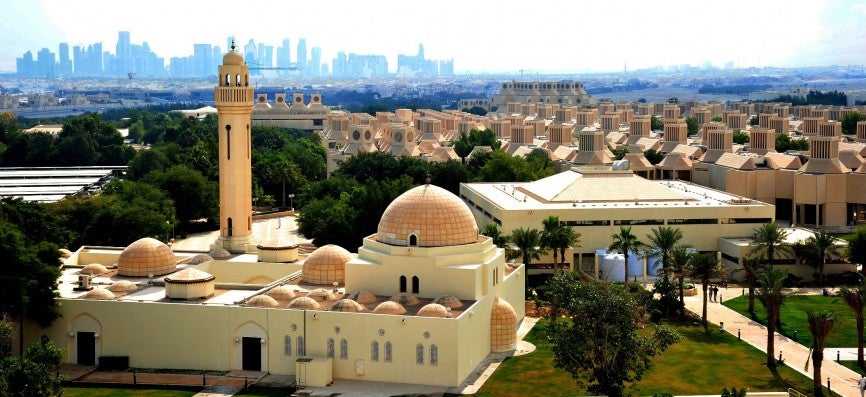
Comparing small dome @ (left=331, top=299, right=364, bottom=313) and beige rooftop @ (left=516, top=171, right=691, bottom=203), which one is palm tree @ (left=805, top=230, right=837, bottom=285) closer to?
beige rooftop @ (left=516, top=171, right=691, bottom=203)

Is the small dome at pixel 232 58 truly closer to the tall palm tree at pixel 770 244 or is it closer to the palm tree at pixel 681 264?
the palm tree at pixel 681 264

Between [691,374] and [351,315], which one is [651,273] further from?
[351,315]

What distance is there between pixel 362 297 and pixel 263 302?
116 inches

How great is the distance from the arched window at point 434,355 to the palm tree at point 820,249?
72.5ft

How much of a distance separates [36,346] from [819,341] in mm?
20883

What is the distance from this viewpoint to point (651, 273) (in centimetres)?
5084

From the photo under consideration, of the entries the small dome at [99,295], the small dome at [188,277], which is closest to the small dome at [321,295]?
the small dome at [188,277]

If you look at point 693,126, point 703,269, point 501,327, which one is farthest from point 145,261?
point 693,126

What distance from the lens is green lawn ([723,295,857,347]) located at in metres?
39.6

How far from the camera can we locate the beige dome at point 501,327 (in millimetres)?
37062

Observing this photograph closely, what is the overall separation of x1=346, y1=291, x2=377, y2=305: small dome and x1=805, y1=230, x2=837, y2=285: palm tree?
21.8 metres

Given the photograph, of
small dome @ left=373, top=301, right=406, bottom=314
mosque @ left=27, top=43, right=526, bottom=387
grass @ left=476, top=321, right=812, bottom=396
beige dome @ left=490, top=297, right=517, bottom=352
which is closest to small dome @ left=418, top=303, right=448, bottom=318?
mosque @ left=27, top=43, right=526, bottom=387

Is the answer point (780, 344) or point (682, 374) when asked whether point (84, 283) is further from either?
point (780, 344)

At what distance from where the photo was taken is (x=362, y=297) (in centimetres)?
3578
